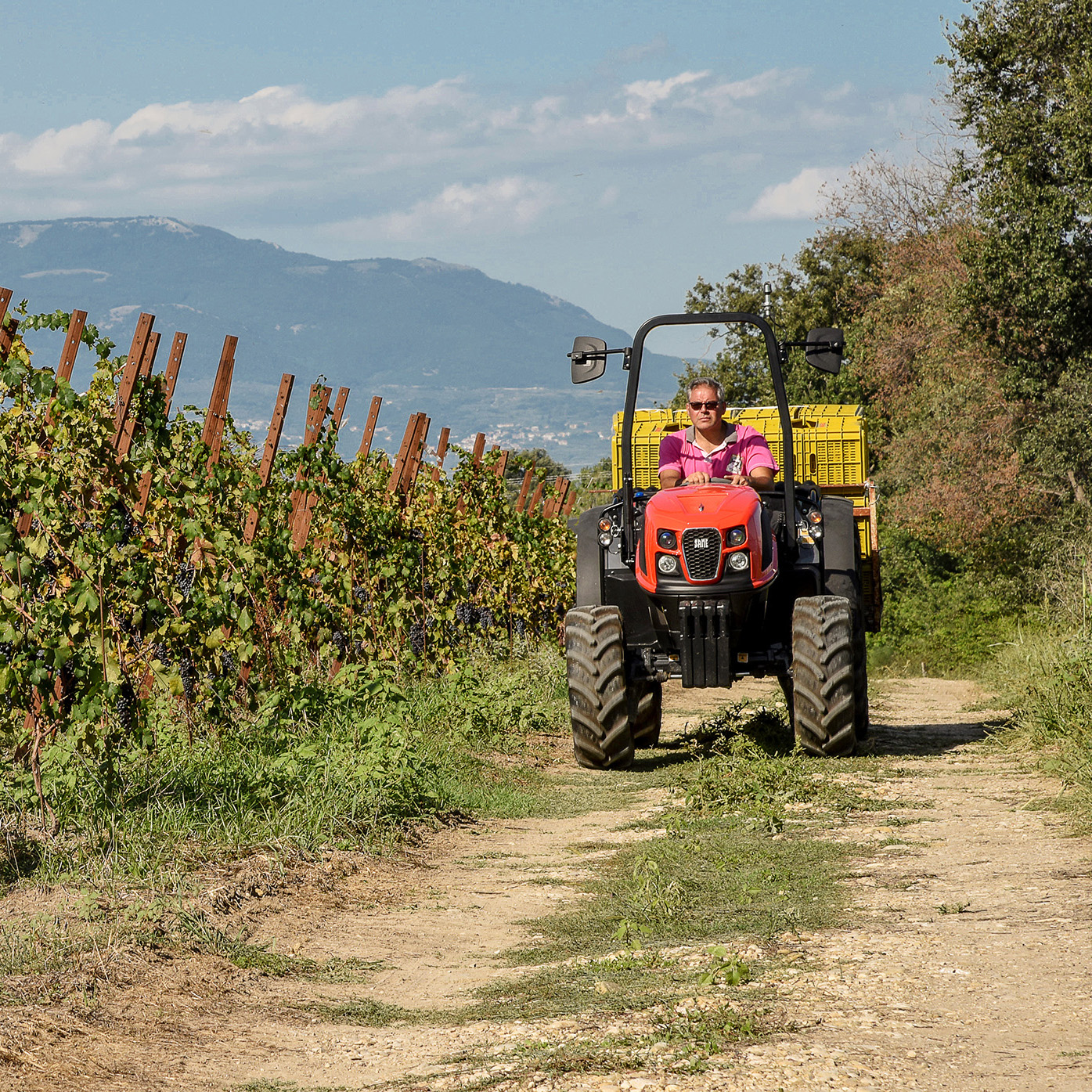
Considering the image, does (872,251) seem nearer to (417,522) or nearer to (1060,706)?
(417,522)

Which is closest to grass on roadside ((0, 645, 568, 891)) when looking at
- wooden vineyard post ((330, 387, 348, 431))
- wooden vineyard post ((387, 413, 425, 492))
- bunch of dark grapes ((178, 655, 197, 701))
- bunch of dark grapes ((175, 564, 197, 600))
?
bunch of dark grapes ((178, 655, 197, 701))

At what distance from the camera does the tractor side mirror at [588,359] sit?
7465 millimetres

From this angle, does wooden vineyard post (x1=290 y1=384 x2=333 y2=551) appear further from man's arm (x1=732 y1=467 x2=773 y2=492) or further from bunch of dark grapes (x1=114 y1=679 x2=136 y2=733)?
man's arm (x1=732 y1=467 x2=773 y2=492)

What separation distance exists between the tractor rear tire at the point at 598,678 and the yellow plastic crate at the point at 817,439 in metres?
2.30

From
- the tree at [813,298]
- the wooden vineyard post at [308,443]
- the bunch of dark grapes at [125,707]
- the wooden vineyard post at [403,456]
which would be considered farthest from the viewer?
the tree at [813,298]

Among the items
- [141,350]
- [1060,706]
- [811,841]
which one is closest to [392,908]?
[811,841]

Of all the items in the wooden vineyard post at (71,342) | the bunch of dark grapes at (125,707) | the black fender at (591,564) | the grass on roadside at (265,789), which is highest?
the wooden vineyard post at (71,342)

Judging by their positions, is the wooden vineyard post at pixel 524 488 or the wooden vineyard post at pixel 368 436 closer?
the wooden vineyard post at pixel 368 436

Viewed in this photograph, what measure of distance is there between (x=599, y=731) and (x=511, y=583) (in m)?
6.95

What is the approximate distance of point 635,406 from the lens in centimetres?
792

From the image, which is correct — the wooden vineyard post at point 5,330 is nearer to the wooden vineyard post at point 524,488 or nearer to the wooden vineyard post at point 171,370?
the wooden vineyard post at point 171,370

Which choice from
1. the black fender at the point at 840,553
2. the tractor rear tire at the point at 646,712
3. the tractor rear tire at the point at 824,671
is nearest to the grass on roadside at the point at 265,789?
the tractor rear tire at the point at 646,712

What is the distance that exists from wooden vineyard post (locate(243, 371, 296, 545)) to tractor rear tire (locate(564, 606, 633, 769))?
7.12ft

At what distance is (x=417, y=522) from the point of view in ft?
40.7
